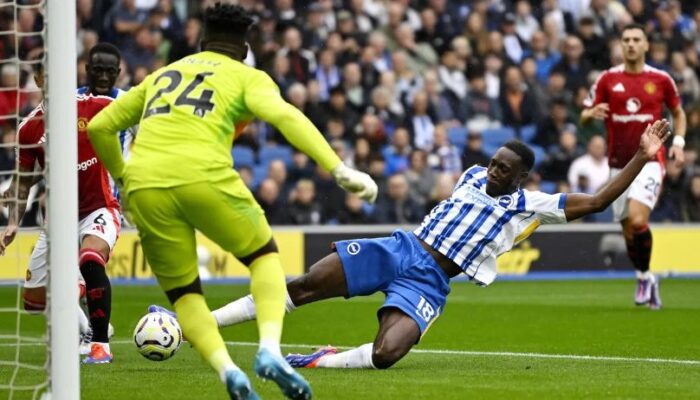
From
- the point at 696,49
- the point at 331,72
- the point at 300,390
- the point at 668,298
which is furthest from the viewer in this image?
the point at 696,49

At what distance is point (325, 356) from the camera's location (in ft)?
29.6

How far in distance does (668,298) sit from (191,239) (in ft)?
32.9

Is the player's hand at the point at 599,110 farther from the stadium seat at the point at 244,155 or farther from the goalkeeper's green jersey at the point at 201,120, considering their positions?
the stadium seat at the point at 244,155

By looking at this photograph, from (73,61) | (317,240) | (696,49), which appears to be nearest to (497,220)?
(73,61)

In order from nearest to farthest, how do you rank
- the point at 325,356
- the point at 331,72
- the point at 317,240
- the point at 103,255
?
the point at 325,356 < the point at 103,255 < the point at 317,240 < the point at 331,72

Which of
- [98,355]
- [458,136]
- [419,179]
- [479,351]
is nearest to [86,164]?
[98,355]

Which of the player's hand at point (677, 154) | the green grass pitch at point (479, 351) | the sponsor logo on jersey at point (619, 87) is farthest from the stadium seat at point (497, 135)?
the player's hand at point (677, 154)

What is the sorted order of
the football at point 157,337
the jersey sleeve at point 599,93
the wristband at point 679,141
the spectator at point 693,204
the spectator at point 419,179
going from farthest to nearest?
the spectator at point 693,204
the spectator at point 419,179
the jersey sleeve at point 599,93
the wristband at point 679,141
the football at point 157,337

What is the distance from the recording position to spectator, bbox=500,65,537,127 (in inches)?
882

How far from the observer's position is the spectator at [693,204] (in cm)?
2098

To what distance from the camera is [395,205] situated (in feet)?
65.9

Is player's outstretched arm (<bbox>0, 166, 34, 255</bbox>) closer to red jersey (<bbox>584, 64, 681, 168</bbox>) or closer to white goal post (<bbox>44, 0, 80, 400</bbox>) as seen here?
white goal post (<bbox>44, 0, 80, 400</bbox>)

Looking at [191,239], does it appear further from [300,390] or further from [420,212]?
[420,212]

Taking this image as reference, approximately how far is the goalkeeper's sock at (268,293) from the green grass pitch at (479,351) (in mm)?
772
